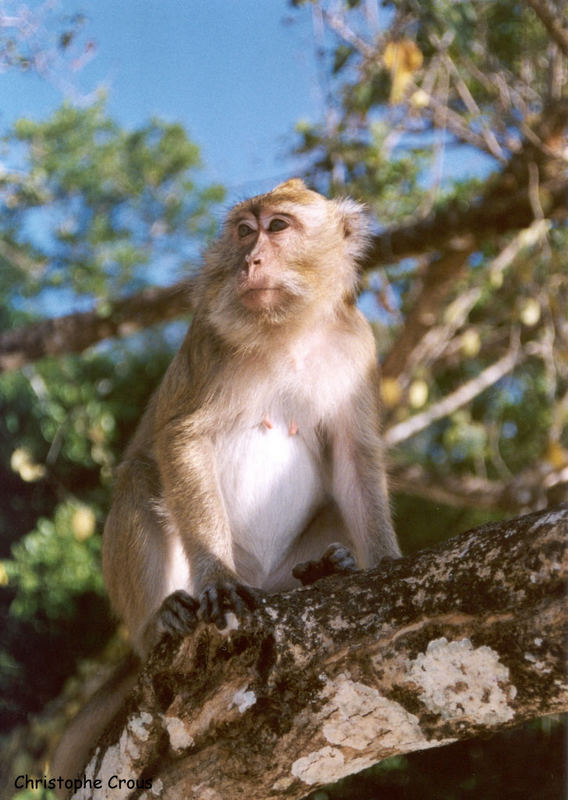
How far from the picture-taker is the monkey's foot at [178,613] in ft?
9.25

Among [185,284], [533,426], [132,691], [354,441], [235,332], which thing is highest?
[533,426]

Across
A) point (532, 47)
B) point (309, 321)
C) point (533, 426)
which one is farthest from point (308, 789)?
point (533, 426)

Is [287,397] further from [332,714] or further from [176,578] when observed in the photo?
[332,714]

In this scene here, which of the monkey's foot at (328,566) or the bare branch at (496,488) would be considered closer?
the monkey's foot at (328,566)

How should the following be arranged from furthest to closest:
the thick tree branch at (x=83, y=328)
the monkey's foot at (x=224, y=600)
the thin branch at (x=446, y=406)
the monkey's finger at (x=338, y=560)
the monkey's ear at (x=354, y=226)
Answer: the thick tree branch at (x=83, y=328)
the thin branch at (x=446, y=406)
the monkey's ear at (x=354, y=226)
the monkey's finger at (x=338, y=560)
the monkey's foot at (x=224, y=600)

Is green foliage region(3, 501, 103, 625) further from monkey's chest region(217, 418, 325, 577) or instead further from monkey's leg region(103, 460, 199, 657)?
monkey's chest region(217, 418, 325, 577)

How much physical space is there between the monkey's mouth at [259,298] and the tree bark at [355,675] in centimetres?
128

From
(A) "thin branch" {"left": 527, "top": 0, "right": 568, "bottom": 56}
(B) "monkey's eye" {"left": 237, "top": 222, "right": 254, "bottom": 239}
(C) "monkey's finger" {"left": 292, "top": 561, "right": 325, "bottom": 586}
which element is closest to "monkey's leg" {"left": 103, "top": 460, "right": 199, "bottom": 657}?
(C) "monkey's finger" {"left": 292, "top": 561, "right": 325, "bottom": 586}

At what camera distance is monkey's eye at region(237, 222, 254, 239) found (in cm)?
360

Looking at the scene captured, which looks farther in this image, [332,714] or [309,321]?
[309,321]

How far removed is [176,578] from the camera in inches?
137

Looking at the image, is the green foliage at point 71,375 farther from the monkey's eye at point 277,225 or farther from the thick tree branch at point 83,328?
the monkey's eye at point 277,225

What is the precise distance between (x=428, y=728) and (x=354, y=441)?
1.65 m

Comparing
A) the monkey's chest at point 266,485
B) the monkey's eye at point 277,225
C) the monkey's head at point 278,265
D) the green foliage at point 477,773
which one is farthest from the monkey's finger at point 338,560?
the green foliage at point 477,773
